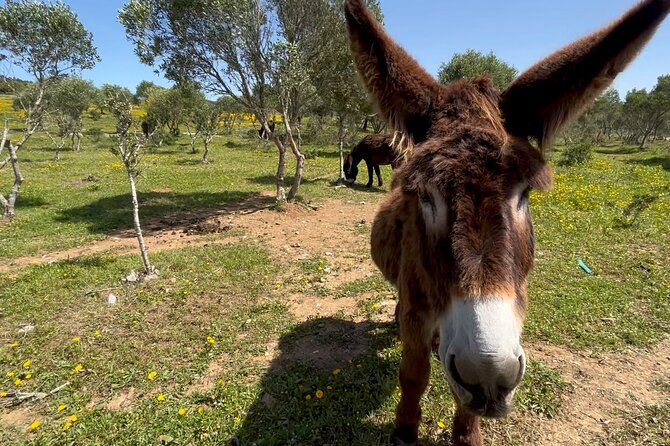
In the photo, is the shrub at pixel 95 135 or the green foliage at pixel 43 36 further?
the shrub at pixel 95 135

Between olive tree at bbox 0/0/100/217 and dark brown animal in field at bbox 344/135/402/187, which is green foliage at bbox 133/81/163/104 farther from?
dark brown animal in field at bbox 344/135/402/187

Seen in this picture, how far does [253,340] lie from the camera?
4.82m

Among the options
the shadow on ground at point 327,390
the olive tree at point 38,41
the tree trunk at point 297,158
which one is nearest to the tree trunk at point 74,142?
the olive tree at point 38,41

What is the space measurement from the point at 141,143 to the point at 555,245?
8.92 m

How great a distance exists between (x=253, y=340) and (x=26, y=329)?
3358mm

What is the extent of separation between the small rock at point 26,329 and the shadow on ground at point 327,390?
3.69 m

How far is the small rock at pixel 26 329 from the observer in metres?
4.91

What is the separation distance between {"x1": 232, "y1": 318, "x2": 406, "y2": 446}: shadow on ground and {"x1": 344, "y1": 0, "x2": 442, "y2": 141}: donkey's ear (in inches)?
113

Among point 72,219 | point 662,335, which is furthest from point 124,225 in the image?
point 662,335

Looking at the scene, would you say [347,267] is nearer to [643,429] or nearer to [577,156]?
[643,429]

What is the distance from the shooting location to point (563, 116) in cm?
192

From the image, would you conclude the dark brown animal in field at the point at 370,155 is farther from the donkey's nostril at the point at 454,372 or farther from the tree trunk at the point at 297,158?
the donkey's nostril at the point at 454,372

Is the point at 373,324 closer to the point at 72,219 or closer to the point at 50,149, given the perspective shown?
the point at 72,219

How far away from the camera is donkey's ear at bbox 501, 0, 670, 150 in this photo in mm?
1719
